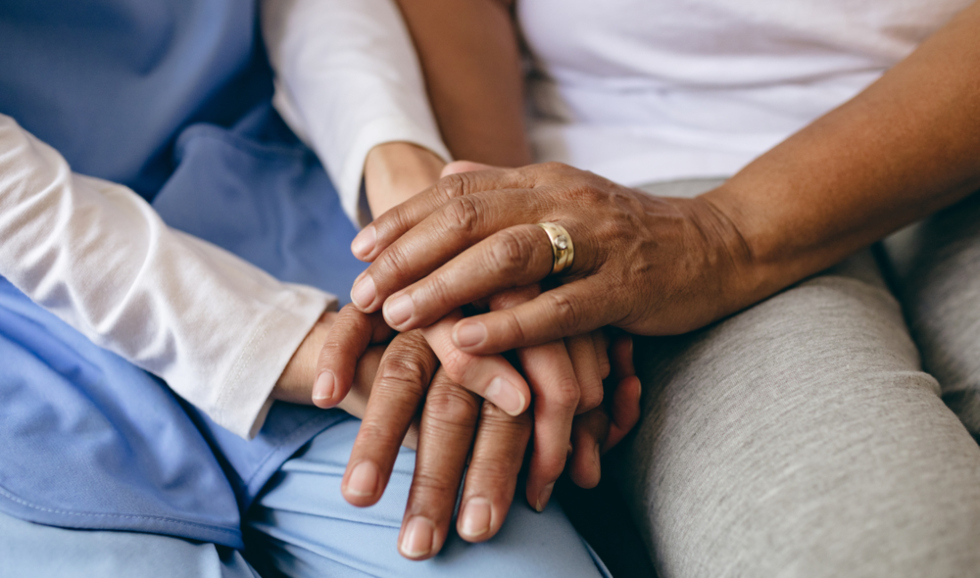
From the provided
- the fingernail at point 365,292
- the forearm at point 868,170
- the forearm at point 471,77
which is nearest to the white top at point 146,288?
the fingernail at point 365,292

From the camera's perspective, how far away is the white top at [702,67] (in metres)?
0.80

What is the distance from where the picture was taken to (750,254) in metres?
0.67

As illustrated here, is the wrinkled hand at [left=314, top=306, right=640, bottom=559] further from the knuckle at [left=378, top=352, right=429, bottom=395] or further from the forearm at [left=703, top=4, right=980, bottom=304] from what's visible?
the forearm at [left=703, top=4, right=980, bottom=304]

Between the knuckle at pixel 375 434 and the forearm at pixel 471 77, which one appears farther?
the forearm at pixel 471 77

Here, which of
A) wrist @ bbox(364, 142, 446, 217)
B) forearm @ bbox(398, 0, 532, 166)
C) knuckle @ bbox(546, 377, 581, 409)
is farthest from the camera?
forearm @ bbox(398, 0, 532, 166)

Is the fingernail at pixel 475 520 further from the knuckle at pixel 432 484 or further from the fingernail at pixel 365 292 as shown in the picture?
the fingernail at pixel 365 292

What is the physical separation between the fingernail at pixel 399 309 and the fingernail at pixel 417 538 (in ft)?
0.60

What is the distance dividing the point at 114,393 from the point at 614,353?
0.57 metres

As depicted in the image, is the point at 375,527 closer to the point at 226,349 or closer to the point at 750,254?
the point at 226,349

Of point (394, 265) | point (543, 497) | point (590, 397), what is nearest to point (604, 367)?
point (590, 397)

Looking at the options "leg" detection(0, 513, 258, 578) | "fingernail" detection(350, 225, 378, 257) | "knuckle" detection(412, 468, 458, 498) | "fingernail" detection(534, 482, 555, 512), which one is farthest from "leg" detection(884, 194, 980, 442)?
"leg" detection(0, 513, 258, 578)

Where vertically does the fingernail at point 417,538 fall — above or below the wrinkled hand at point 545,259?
below

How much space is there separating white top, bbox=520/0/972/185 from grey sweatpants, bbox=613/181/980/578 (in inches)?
10.3

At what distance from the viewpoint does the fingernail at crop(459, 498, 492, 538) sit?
1.66ft
